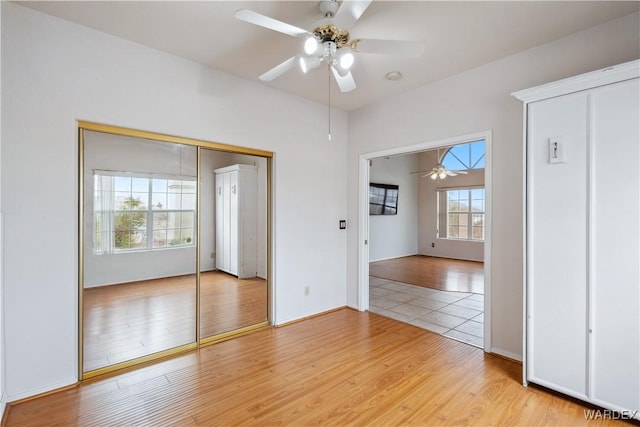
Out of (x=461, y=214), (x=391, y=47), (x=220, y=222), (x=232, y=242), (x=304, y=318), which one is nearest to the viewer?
(x=391, y=47)

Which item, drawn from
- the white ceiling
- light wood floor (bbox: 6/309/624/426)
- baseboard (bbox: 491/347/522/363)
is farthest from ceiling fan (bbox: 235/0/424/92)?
baseboard (bbox: 491/347/522/363)

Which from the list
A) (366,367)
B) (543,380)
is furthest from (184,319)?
(543,380)

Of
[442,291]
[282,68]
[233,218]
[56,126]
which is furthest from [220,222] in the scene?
[442,291]

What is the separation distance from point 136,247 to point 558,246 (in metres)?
3.55

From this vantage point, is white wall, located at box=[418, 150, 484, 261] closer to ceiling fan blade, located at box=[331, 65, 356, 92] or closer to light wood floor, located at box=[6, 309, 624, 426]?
light wood floor, located at box=[6, 309, 624, 426]

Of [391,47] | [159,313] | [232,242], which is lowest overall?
[159,313]

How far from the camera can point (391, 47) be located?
6.55 feet

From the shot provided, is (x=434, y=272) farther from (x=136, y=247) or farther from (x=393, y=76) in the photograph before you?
(x=136, y=247)

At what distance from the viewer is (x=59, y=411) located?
2.09 m

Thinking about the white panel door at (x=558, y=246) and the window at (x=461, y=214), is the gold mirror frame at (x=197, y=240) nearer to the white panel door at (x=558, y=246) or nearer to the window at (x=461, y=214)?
the white panel door at (x=558, y=246)

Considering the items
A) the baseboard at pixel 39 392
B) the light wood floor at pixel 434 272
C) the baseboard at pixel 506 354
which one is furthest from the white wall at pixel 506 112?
the baseboard at pixel 39 392

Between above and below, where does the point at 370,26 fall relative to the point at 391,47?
above

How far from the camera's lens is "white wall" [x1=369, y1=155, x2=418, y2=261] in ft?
27.6

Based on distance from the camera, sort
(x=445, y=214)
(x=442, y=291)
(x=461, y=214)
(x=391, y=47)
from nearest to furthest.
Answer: (x=391, y=47) < (x=442, y=291) < (x=461, y=214) < (x=445, y=214)
